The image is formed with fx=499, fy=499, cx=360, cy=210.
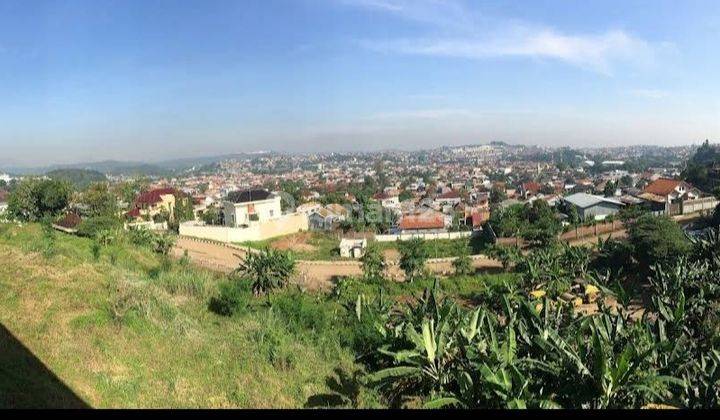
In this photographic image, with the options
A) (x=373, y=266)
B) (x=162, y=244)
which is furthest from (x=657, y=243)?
(x=162, y=244)

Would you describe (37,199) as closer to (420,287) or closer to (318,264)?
(318,264)

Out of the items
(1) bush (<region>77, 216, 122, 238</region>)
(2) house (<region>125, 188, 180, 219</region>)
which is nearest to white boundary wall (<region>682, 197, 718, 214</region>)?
(1) bush (<region>77, 216, 122, 238</region>)

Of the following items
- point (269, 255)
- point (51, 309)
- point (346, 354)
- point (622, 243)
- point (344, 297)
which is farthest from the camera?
point (622, 243)

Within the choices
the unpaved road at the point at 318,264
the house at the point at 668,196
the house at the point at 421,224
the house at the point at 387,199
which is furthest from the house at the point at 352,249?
the house at the point at 387,199

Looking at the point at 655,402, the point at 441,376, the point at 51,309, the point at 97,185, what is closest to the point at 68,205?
the point at 97,185

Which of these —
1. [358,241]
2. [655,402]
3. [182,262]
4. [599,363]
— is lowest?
[358,241]

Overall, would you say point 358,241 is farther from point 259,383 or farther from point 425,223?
point 259,383
